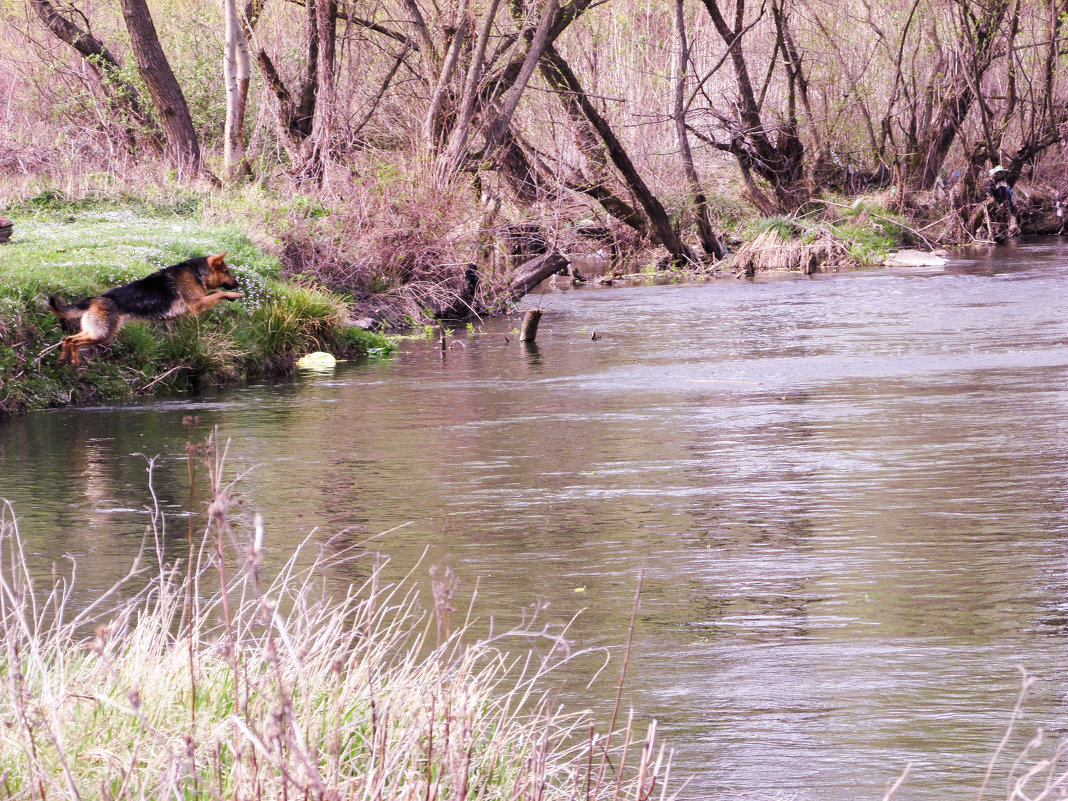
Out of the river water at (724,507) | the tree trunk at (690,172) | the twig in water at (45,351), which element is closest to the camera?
the river water at (724,507)

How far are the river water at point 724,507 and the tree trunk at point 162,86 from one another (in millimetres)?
10403

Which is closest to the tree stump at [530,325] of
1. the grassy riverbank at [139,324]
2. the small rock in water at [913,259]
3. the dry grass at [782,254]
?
the grassy riverbank at [139,324]

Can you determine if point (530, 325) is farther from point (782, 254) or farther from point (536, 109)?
point (782, 254)

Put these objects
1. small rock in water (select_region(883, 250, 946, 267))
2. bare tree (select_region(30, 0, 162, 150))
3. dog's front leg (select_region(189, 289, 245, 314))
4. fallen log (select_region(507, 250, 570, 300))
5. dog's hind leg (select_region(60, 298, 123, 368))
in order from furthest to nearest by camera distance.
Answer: small rock in water (select_region(883, 250, 946, 267)) → bare tree (select_region(30, 0, 162, 150)) → fallen log (select_region(507, 250, 570, 300)) → dog's hind leg (select_region(60, 298, 123, 368)) → dog's front leg (select_region(189, 289, 245, 314))

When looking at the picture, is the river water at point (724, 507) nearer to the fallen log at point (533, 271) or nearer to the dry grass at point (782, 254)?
the fallen log at point (533, 271)

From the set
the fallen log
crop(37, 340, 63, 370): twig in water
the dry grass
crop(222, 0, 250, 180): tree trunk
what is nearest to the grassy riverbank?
crop(37, 340, 63, 370): twig in water

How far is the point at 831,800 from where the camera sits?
5383 millimetres

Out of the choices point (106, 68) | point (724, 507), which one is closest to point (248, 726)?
point (724, 507)

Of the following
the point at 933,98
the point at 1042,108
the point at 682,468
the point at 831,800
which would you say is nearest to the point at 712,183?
the point at 933,98

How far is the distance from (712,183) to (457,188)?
16827 mm

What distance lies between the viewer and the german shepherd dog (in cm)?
1409

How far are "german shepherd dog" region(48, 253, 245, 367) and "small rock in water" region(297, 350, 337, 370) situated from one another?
5773mm

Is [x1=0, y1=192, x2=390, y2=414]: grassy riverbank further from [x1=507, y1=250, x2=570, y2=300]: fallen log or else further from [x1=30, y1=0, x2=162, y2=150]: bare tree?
[x1=30, y1=0, x2=162, y2=150]: bare tree

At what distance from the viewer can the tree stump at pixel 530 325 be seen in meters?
22.3
